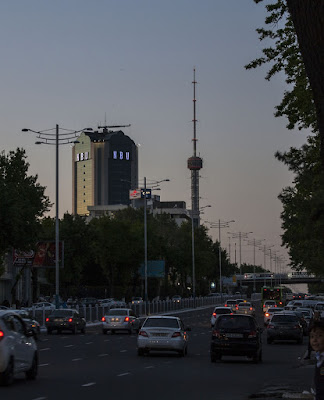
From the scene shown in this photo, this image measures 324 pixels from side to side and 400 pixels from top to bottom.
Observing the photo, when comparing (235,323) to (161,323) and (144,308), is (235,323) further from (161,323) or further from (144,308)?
(144,308)

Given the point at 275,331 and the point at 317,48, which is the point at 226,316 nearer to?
the point at 275,331

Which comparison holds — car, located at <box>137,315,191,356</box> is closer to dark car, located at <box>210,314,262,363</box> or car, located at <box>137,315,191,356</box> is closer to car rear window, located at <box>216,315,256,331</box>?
car rear window, located at <box>216,315,256,331</box>

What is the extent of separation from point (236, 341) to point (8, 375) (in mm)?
13177

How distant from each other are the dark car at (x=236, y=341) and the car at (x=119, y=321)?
22.3 m

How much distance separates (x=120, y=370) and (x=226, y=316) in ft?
24.4

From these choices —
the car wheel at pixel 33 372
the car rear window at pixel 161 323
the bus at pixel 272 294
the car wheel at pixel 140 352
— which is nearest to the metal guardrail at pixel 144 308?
the bus at pixel 272 294

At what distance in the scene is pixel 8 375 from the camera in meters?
21.0

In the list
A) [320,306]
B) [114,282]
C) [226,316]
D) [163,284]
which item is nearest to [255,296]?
[163,284]

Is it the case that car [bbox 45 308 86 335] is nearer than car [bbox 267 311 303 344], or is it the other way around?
car [bbox 267 311 303 344]

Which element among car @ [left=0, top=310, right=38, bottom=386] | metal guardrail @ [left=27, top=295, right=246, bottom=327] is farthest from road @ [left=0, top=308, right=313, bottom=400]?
metal guardrail @ [left=27, top=295, right=246, bottom=327]

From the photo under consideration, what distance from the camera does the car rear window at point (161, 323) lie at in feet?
114

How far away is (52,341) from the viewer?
1793 inches

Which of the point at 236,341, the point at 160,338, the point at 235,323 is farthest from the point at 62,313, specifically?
the point at 236,341

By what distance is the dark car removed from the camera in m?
32.5
